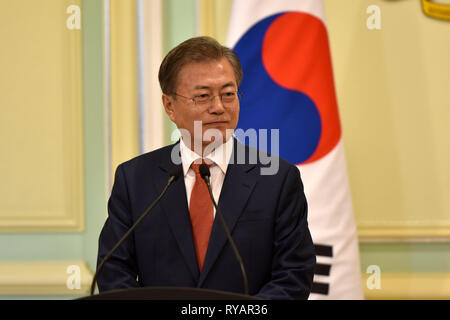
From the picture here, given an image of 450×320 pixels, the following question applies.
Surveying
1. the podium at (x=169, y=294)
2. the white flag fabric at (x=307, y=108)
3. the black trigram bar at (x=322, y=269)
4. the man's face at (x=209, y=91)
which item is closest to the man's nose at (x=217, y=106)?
the man's face at (x=209, y=91)

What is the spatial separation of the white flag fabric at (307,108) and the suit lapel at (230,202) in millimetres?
871

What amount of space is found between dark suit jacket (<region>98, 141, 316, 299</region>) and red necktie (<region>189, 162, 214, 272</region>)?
2 centimetres

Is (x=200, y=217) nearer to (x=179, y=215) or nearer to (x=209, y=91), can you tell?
(x=179, y=215)

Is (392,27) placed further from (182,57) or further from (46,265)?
(46,265)

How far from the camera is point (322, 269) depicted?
2.55 meters

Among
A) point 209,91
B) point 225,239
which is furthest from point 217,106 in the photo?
point 225,239

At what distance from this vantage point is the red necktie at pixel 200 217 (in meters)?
1.69

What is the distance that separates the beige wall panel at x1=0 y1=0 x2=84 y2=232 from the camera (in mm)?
3061
